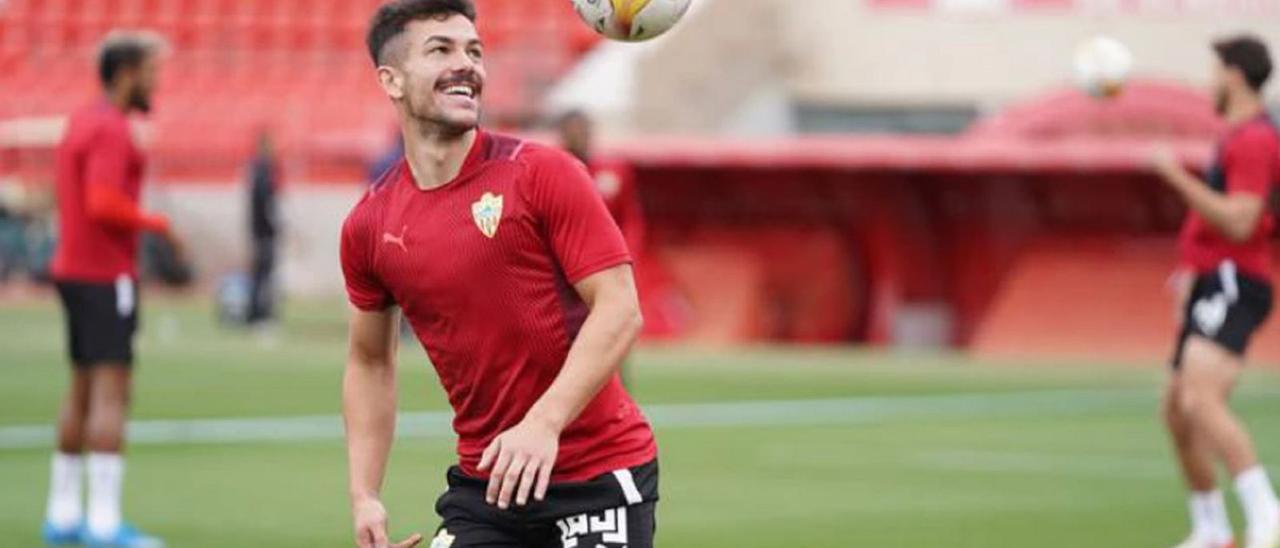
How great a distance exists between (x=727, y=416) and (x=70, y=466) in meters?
7.82

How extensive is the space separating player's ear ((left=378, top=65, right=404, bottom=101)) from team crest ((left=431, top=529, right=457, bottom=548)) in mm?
1135

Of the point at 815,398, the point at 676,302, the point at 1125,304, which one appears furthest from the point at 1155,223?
the point at 815,398

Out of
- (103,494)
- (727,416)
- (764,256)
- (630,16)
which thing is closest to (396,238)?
(630,16)

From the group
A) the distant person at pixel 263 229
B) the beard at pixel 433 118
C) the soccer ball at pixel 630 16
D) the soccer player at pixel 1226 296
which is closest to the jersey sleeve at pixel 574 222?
the beard at pixel 433 118

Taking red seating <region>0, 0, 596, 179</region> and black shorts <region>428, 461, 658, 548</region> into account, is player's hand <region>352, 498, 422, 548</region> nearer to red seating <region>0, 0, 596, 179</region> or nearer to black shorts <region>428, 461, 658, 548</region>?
black shorts <region>428, 461, 658, 548</region>

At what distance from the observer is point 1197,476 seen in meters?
12.6

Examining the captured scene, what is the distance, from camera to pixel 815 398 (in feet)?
72.6

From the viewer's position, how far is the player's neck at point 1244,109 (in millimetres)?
12578

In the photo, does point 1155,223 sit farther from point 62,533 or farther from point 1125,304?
point 62,533

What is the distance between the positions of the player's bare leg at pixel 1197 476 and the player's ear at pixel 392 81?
6.18 meters

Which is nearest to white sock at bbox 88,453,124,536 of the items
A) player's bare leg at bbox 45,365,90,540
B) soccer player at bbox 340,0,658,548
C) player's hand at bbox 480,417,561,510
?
player's bare leg at bbox 45,365,90,540

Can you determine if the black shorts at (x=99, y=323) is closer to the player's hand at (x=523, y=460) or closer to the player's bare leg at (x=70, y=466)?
the player's bare leg at (x=70, y=466)

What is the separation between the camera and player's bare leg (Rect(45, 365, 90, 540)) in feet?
42.7

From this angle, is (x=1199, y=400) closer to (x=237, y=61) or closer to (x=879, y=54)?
(x=879, y=54)
